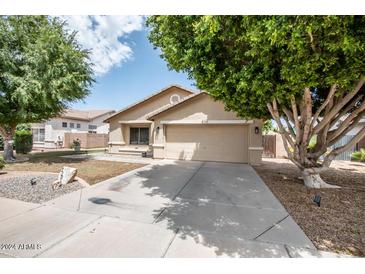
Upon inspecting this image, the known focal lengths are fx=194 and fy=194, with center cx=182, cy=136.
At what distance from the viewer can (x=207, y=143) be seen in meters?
12.5

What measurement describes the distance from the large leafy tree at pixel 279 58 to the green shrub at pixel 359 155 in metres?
8.34

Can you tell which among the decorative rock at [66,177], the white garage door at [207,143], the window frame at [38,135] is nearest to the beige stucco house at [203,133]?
the white garage door at [207,143]

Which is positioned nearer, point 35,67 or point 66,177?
point 66,177

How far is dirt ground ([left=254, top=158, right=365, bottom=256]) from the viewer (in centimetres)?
329

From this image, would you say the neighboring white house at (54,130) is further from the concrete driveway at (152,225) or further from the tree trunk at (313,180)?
the tree trunk at (313,180)

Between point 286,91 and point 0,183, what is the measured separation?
29.7ft

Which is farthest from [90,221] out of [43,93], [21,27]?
[21,27]

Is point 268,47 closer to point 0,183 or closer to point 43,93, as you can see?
point 0,183

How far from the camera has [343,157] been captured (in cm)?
1389

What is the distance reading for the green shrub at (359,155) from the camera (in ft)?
42.0

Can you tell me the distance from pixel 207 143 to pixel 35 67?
Result: 33.6 feet

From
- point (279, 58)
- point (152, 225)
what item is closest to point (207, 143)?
point (279, 58)

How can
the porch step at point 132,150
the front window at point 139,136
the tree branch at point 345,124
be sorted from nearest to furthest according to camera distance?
1. the tree branch at point 345,124
2. the porch step at point 132,150
3. the front window at point 139,136

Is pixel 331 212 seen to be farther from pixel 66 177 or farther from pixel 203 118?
pixel 203 118
